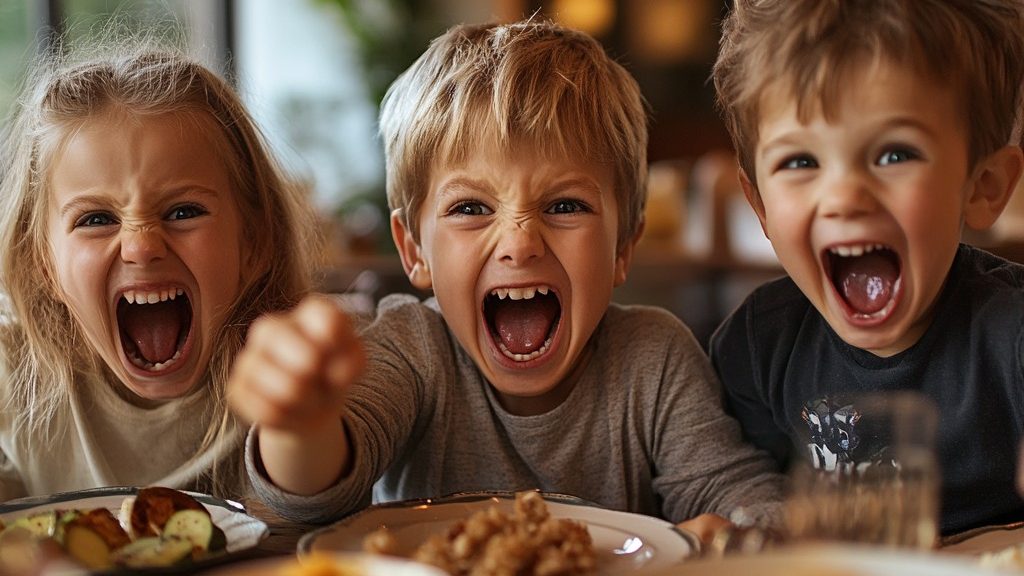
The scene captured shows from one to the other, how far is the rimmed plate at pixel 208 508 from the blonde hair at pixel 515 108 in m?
0.45

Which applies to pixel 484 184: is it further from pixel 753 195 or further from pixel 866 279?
pixel 866 279

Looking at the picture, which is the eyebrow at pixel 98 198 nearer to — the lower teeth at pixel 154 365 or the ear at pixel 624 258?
the lower teeth at pixel 154 365

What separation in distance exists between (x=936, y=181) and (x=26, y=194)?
1.06 metres

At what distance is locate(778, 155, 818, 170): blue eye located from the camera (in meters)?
1.05

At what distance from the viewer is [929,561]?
26.8 inches

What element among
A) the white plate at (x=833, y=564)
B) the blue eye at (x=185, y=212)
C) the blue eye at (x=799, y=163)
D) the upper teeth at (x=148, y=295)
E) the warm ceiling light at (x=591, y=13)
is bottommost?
the white plate at (x=833, y=564)

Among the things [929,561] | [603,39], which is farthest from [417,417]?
[603,39]

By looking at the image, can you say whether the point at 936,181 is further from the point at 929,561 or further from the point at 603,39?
the point at 603,39

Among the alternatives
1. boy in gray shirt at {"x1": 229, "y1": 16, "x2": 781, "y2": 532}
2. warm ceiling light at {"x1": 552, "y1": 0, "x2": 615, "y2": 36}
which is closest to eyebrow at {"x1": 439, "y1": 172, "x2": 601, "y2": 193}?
boy in gray shirt at {"x1": 229, "y1": 16, "x2": 781, "y2": 532}

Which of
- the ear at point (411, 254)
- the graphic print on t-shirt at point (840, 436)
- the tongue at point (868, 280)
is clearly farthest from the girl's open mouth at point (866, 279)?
the ear at point (411, 254)

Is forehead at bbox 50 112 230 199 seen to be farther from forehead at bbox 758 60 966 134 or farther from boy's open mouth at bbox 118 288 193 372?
forehead at bbox 758 60 966 134

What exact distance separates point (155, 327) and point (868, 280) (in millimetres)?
838

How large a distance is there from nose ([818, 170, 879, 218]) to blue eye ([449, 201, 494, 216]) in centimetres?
39

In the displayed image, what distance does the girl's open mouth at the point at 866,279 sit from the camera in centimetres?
108
